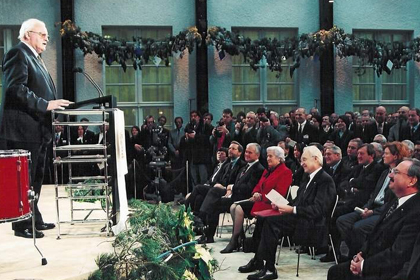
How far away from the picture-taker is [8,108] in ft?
17.6

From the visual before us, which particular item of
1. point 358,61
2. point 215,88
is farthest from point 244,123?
point 358,61

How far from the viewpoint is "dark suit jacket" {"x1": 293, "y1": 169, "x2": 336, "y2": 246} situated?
6.57 metres

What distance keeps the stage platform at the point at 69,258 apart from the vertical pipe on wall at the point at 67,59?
6676mm

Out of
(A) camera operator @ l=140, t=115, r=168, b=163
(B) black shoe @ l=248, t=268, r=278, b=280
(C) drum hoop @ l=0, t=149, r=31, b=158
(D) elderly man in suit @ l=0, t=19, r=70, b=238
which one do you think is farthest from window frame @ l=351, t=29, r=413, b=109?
(C) drum hoop @ l=0, t=149, r=31, b=158

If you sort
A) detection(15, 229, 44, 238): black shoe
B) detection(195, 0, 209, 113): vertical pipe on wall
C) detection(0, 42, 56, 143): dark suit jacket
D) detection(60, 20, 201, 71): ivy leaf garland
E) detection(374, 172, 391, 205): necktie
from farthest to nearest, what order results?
detection(195, 0, 209, 113): vertical pipe on wall < detection(60, 20, 201, 71): ivy leaf garland < detection(374, 172, 391, 205): necktie < detection(15, 229, 44, 238): black shoe < detection(0, 42, 56, 143): dark suit jacket

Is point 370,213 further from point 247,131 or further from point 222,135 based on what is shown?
point 222,135

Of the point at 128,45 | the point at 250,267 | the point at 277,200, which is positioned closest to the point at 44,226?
the point at 250,267

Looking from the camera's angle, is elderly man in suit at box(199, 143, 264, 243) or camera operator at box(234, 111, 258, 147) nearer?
elderly man in suit at box(199, 143, 264, 243)

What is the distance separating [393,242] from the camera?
4871 mm

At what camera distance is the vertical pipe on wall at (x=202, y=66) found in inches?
573

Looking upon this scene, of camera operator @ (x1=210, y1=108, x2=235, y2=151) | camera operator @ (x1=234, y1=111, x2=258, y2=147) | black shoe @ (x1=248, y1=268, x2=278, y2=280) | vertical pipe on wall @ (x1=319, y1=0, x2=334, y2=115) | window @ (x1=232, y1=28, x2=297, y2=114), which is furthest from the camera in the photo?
window @ (x1=232, y1=28, x2=297, y2=114)

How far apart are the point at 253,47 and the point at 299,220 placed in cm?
782

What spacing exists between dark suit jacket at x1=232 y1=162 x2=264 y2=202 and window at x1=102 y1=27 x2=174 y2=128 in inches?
256

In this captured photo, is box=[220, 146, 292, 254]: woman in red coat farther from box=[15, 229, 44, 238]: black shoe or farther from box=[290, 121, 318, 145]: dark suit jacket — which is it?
box=[290, 121, 318, 145]: dark suit jacket
